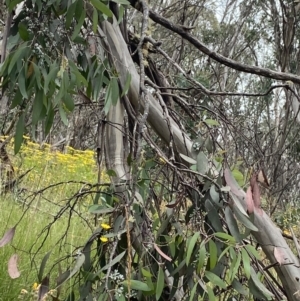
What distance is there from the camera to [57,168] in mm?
5238

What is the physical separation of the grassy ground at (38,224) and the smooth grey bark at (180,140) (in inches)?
13.6

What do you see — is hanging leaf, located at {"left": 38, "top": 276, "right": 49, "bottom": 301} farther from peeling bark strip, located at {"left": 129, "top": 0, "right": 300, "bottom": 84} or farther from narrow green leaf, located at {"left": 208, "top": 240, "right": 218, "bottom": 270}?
peeling bark strip, located at {"left": 129, "top": 0, "right": 300, "bottom": 84}

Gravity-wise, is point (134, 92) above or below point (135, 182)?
above

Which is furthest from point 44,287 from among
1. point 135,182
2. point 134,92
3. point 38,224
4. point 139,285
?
point 38,224

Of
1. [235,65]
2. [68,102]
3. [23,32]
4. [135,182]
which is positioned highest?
[235,65]

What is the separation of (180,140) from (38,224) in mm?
1569

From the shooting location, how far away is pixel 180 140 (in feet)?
5.55

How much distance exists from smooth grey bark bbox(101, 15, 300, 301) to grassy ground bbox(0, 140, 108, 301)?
345mm

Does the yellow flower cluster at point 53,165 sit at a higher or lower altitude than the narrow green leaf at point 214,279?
higher

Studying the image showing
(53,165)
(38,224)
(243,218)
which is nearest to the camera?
(243,218)

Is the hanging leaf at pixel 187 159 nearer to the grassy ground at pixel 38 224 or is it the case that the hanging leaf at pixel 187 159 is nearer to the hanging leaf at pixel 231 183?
the hanging leaf at pixel 231 183

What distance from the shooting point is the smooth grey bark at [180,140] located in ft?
5.30

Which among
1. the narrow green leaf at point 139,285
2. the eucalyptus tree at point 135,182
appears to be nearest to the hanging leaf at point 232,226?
the eucalyptus tree at point 135,182

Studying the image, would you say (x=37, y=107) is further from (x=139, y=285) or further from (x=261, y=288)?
(x=261, y=288)
